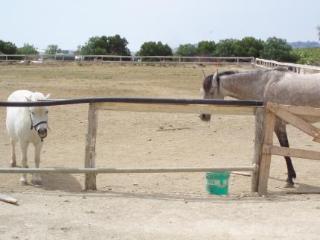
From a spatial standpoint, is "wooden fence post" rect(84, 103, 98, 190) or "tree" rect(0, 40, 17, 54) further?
"tree" rect(0, 40, 17, 54)

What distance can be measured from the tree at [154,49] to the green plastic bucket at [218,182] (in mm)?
43790

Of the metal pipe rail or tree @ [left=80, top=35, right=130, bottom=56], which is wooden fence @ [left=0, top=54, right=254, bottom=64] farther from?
the metal pipe rail

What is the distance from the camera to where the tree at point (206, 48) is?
51.9 metres

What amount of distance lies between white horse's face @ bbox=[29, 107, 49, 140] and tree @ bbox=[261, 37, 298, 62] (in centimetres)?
4032

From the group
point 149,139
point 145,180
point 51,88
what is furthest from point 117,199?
point 51,88

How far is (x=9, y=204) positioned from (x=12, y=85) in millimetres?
15209

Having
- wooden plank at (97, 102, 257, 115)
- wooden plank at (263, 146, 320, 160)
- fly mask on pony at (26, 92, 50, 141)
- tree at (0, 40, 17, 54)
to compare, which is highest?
tree at (0, 40, 17, 54)

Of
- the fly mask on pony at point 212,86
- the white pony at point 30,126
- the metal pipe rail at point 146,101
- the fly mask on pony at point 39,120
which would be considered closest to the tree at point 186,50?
the fly mask on pony at point 212,86

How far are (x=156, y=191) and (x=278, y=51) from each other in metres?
41.3

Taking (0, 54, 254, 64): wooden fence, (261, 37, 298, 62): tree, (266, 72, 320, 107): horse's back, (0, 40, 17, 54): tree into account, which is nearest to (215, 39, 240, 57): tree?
(261, 37, 298, 62): tree

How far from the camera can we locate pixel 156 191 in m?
7.09


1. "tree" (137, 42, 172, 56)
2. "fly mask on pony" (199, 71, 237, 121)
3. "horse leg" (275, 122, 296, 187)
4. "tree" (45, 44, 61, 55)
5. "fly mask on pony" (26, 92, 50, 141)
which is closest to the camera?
"fly mask on pony" (26, 92, 50, 141)

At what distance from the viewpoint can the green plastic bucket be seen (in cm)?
663

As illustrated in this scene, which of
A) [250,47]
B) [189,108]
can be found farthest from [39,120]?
[250,47]
